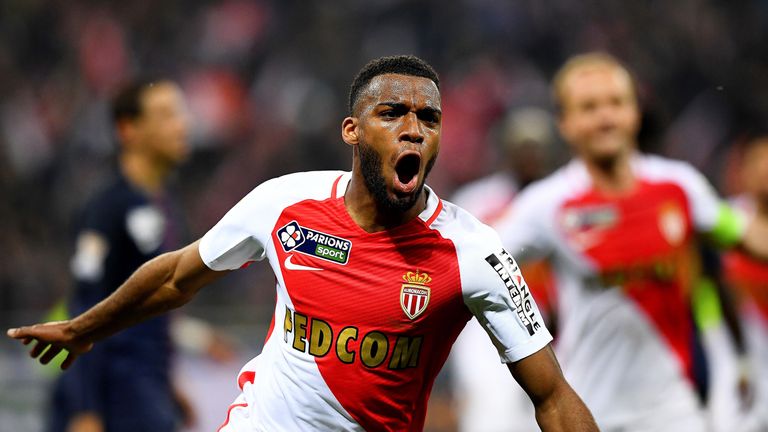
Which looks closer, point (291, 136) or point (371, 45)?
point (291, 136)

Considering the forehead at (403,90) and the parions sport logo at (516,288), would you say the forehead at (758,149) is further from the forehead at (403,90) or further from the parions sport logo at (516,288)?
the forehead at (403,90)

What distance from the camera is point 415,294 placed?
4.01m

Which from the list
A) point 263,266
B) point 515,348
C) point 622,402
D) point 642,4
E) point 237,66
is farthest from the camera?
point 642,4

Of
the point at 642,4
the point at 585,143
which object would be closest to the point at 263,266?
the point at 642,4

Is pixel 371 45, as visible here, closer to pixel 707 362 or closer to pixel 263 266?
pixel 263 266

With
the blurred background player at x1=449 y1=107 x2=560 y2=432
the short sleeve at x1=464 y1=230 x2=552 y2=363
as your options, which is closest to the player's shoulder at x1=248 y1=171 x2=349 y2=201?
the short sleeve at x1=464 y1=230 x2=552 y2=363

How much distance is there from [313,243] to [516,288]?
0.70 meters

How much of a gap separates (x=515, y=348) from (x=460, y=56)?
12549mm

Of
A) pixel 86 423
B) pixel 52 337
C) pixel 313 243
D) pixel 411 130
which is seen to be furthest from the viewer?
pixel 86 423

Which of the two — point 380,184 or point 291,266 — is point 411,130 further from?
point 291,266

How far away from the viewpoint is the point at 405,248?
13.4 ft

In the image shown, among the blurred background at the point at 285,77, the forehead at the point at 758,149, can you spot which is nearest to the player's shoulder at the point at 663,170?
the forehead at the point at 758,149

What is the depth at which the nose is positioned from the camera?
3.88 metres

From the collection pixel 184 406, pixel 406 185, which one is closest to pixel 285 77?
pixel 184 406
